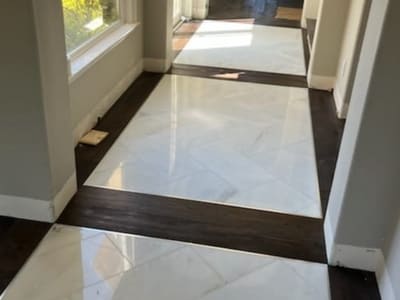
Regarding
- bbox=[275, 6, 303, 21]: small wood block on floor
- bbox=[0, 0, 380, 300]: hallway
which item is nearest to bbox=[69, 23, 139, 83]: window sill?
bbox=[0, 0, 380, 300]: hallway

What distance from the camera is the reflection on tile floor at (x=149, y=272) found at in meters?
1.94

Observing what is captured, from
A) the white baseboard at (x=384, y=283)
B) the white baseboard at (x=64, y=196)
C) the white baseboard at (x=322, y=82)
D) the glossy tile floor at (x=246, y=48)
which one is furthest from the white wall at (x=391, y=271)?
the glossy tile floor at (x=246, y=48)

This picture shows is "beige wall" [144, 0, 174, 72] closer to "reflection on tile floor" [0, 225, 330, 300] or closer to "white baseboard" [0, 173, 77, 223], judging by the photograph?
"white baseboard" [0, 173, 77, 223]

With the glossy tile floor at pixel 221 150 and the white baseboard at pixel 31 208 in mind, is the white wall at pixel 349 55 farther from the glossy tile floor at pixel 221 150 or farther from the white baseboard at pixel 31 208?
the white baseboard at pixel 31 208

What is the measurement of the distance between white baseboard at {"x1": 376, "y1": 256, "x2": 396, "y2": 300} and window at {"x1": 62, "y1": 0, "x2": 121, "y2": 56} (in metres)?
2.01

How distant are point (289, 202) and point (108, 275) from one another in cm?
100

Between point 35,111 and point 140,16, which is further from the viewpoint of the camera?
point 140,16

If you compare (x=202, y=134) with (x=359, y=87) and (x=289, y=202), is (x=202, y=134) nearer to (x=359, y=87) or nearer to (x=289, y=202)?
(x=289, y=202)

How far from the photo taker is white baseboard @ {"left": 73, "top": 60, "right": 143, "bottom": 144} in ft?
9.89

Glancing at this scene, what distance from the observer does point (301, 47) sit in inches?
198

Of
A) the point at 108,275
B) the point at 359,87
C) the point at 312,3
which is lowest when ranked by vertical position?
the point at 108,275

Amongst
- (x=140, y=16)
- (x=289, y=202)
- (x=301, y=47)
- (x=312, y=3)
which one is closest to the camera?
(x=289, y=202)

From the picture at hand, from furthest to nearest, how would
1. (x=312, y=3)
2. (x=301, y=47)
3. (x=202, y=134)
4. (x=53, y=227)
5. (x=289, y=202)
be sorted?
(x=312, y=3) < (x=301, y=47) < (x=202, y=134) < (x=289, y=202) < (x=53, y=227)

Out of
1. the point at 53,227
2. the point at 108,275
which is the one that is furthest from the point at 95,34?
the point at 108,275
